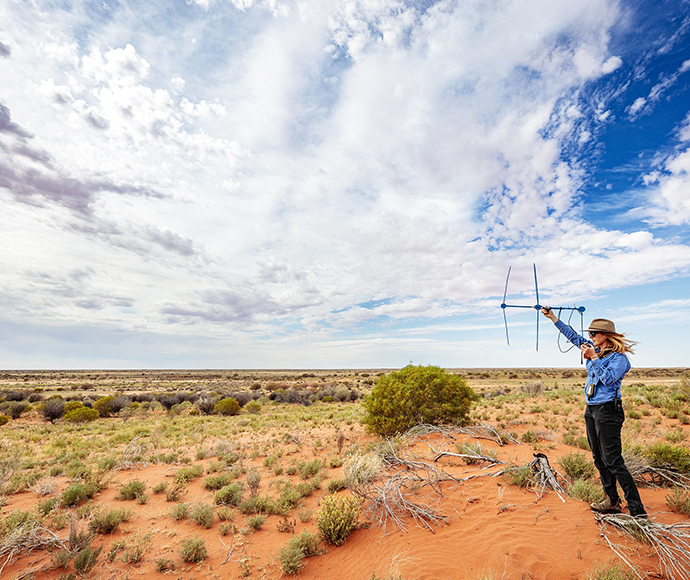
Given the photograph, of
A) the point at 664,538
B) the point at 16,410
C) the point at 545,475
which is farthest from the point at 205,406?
the point at 664,538

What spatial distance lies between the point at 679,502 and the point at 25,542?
1000 cm

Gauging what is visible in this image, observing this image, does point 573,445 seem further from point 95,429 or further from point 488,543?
point 95,429

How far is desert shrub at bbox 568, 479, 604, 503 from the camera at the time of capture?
5.47 metres

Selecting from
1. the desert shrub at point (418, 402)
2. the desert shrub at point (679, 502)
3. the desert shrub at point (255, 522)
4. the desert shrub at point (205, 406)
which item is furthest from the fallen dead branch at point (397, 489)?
the desert shrub at point (205, 406)

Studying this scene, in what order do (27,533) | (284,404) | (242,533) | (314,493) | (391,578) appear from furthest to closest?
(284,404) → (314,493) → (242,533) → (27,533) → (391,578)

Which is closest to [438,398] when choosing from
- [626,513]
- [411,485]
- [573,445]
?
[573,445]

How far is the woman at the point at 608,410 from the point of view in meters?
4.51

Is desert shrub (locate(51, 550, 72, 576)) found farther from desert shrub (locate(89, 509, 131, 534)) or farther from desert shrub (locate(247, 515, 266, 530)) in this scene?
desert shrub (locate(247, 515, 266, 530))

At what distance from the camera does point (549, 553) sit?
14.3 feet

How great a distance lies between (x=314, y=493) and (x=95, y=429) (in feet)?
49.8

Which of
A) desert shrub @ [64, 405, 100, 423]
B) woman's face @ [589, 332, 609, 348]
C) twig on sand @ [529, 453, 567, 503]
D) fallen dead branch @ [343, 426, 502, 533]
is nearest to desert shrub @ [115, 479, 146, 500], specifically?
fallen dead branch @ [343, 426, 502, 533]

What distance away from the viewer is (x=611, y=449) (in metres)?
4.62

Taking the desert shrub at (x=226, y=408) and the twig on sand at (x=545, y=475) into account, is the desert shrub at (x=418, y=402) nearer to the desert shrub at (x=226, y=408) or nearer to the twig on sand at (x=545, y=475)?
the twig on sand at (x=545, y=475)

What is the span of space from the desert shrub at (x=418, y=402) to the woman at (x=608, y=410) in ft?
20.6
